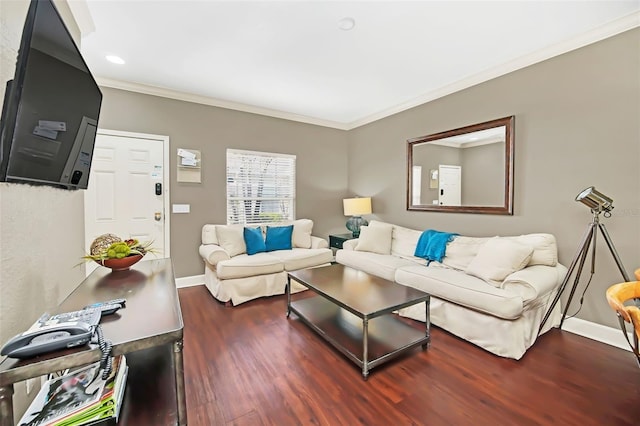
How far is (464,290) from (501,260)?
0.46 metres

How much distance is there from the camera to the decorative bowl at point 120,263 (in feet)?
5.93

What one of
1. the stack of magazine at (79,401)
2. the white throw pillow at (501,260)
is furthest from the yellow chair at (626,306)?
the stack of magazine at (79,401)

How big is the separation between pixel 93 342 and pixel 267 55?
2714 mm

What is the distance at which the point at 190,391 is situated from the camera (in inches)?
68.3

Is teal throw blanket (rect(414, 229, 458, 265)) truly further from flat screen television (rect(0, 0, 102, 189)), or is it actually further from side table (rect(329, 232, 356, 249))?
flat screen television (rect(0, 0, 102, 189))

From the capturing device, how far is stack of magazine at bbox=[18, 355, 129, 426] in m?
0.92

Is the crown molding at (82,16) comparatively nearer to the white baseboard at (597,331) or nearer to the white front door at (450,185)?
the white front door at (450,185)

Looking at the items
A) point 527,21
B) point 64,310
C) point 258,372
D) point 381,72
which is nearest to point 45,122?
point 64,310

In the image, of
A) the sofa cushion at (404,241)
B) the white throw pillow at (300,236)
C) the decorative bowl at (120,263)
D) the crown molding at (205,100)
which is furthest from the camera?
the white throw pillow at (300,236)

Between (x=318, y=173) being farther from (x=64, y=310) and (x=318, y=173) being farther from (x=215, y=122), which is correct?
(x=64, y=310)

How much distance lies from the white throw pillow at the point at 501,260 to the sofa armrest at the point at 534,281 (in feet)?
0.25

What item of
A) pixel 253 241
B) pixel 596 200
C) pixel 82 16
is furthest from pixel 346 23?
pixel 253 241

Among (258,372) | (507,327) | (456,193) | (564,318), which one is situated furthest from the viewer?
(456,193)

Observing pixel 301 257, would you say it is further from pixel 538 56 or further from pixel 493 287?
pixel 538 56
